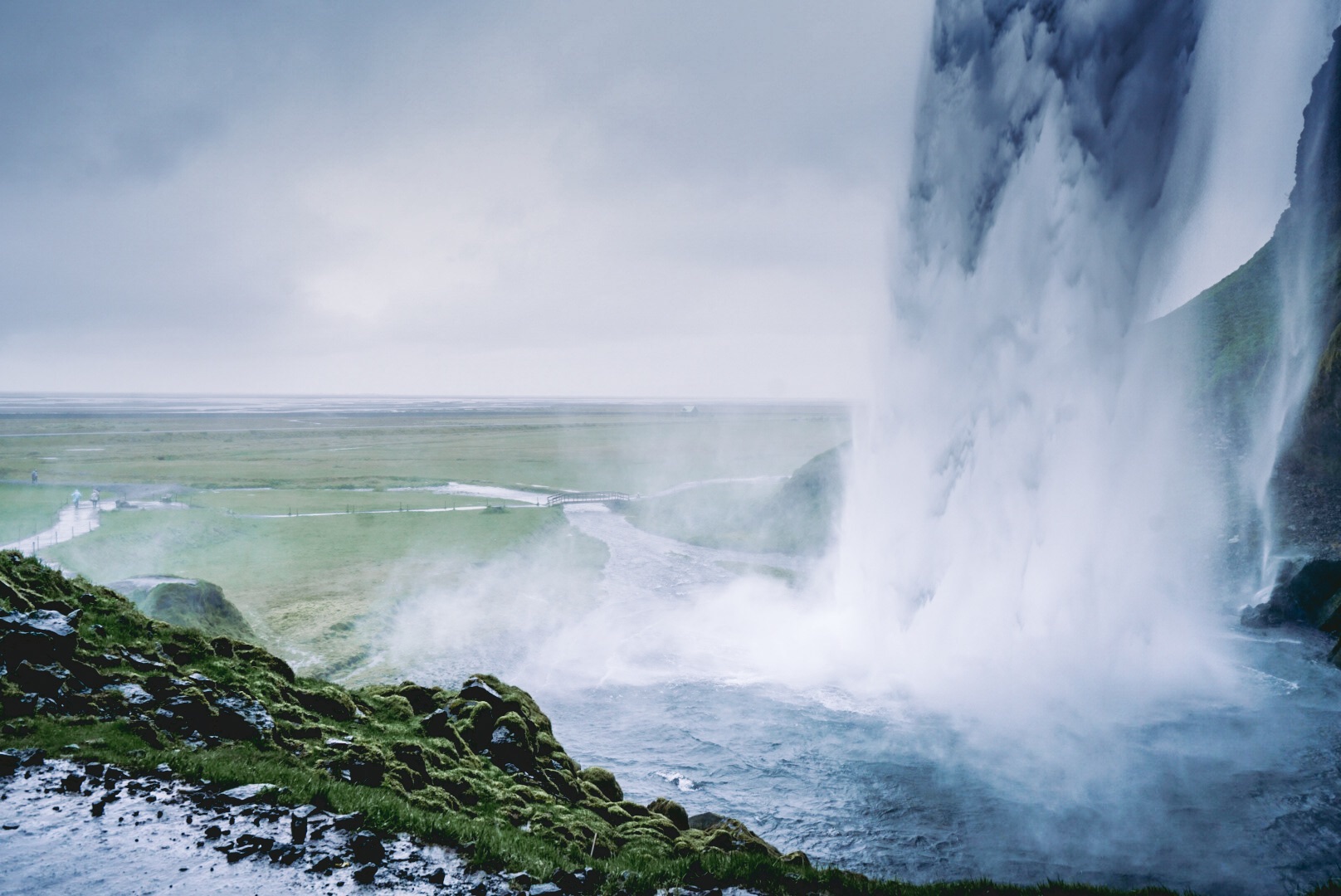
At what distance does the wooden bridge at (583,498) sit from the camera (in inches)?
3169

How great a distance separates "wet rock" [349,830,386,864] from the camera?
9.48 meters

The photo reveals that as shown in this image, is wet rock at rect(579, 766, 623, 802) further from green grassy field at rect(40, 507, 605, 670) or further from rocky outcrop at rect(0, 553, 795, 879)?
green grassy field at rect(40, 507, 605, 670)

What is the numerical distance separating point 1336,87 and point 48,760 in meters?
91.8

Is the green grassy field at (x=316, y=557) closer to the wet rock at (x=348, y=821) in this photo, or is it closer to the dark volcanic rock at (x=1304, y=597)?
the wet rock at (x=348, y=821)

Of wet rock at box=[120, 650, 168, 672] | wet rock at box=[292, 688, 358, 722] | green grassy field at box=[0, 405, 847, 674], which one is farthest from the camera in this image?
green grassy field at box=[0, 405, 847, 674]

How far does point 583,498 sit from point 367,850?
7476 centimetres

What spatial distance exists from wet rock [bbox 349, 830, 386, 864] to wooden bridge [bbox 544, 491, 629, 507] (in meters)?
67.5

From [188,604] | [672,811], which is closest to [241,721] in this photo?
[672,811]

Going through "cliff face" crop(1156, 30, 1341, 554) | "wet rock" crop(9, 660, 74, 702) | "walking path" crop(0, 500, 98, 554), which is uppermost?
"cliff face" crop(1156, 30, 1341, 554)

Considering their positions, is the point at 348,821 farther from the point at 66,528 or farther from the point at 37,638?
the point at 66,528

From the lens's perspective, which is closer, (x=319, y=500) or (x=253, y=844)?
(x=253, y=844)

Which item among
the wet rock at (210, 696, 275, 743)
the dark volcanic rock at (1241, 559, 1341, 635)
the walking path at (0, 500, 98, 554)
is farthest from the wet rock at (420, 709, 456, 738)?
the dark volcanic rock at (1241, 559, 1341, 635)

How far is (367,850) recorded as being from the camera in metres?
9.52

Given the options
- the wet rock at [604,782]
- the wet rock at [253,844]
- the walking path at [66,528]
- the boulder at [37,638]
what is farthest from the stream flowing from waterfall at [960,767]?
the walking path at [66,528]
